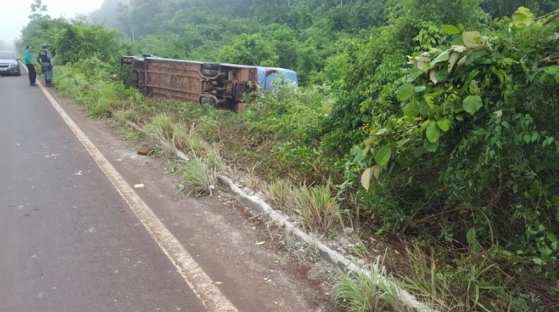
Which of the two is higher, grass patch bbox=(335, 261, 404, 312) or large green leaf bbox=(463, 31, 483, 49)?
large green leaf bbox=(463, 31, 483, 49)

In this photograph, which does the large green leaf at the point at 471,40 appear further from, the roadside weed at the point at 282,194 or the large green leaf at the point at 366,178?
the roadside weed at the point at 282,194

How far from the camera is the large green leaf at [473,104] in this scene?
3012 mm

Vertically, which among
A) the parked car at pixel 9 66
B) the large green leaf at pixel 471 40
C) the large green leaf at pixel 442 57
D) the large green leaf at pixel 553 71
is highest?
the large green leaf at pixel 471 40

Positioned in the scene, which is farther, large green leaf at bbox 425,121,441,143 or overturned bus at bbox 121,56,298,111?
overturned bus at bbox 121,56,298,111

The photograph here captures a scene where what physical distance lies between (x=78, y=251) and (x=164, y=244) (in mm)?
764

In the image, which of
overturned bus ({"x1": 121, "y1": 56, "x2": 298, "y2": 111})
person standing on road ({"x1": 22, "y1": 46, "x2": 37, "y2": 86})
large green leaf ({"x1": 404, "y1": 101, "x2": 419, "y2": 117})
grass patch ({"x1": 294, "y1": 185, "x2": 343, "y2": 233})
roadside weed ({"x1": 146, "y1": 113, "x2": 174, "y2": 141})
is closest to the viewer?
large green leaf ({"x1": 404, "y1": 101, "x2": 419, "y2": 117})

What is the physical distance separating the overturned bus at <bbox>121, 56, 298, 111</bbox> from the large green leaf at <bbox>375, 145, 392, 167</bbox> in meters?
6.25

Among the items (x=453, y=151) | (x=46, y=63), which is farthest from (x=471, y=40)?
(x=46, y=63)

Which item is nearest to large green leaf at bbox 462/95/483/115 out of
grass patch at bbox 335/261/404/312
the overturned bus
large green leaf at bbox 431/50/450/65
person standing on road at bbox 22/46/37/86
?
large green leaf at bbox 431/50/450/65

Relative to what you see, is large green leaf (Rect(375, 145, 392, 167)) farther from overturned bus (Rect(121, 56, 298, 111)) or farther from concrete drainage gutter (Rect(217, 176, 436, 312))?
overturned bus (Rect(121, 56, 298, 111))

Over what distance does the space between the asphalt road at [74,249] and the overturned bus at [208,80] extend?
13.6ft

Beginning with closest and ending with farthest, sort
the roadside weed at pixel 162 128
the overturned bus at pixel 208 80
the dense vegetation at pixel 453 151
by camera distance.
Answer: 1. the dense vegetation at pixel 453 151
2. the roadside weed at pixel 162 128
3. the overturned bus at pixel 208 80

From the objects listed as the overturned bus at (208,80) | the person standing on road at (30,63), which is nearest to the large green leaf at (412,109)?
→ the overturned bus at (208,80)

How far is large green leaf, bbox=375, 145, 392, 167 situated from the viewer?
3330 mm
